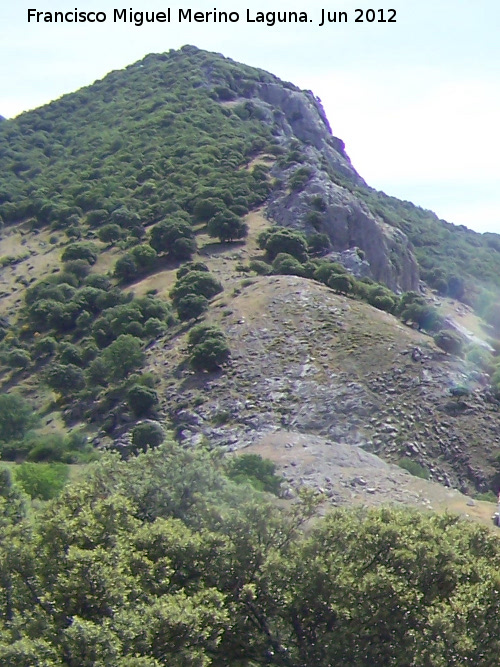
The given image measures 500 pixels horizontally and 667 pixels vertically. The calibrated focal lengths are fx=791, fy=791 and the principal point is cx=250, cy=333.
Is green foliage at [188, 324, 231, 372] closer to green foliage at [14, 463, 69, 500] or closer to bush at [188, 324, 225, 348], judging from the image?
bush at [188, 324, 225, 348]

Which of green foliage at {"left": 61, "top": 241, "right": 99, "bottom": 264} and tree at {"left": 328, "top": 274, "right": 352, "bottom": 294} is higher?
tree at {"left": 328, "top": 274, "right": 352, "bottom": 294}

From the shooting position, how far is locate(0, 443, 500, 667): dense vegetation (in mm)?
10634

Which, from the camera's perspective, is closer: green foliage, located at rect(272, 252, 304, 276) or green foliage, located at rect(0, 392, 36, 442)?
green foliage, located at rect(0, 392, 36, 442)

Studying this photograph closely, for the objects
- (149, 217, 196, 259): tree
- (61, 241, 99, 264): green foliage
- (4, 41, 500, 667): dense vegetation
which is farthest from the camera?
(61, 241, 99, 264): green foliage

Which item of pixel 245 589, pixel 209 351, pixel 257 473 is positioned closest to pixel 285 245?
pixel 209 351

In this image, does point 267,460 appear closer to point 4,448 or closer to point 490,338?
point 4,448

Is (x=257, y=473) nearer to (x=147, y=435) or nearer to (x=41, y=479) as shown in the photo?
(x=41, y=479)

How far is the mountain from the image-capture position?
36812 mm

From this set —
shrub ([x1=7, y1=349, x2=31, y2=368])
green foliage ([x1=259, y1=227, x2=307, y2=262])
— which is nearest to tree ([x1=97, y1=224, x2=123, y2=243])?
green foliage ([x1=259, y1=227, x2=307, y2=262])

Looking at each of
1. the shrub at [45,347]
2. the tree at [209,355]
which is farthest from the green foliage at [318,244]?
the shrub at [45,347]

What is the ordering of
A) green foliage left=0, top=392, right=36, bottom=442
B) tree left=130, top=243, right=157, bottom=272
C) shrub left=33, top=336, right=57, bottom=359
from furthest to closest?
tree left=130, top=243, right=157, bottom=272 → shrub left=33, top=336, right=57, bottom=359 → green foliage left=0, top=392, right=36, bottom=442

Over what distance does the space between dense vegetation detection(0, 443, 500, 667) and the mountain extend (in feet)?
45.5

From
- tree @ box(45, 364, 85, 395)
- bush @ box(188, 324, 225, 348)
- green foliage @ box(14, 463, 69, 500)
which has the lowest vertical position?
tree @ box(45, 364, 85, 395)

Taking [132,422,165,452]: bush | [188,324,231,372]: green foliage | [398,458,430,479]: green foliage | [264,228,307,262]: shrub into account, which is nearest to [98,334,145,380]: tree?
[188,324,231,372]: green foliage
